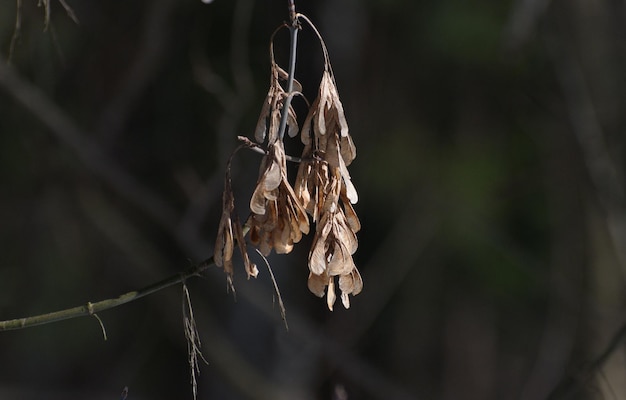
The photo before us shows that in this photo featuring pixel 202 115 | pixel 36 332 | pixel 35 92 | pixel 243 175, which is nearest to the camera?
pixel 35 92

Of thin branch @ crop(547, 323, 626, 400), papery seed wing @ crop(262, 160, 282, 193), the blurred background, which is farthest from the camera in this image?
the blurred background

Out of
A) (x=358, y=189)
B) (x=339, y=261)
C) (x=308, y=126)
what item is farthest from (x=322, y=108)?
(x=358, y=189)

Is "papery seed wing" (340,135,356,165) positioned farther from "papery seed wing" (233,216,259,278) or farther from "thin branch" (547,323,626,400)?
"thin branch" (547,323,626,400)

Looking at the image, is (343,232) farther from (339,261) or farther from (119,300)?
(119,300)

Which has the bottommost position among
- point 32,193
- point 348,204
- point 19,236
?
point 19,236

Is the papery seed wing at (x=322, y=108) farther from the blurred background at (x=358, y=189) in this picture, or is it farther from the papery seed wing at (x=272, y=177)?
the blurred background at (x=358, y=189)

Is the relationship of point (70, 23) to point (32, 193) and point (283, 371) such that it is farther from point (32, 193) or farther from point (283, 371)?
point (283, 371)

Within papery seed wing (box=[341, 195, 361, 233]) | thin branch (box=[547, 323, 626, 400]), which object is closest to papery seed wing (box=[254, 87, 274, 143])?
papery seed wing (box=[341, 195, 361, 233])

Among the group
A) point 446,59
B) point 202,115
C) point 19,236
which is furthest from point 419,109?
point 19,236
